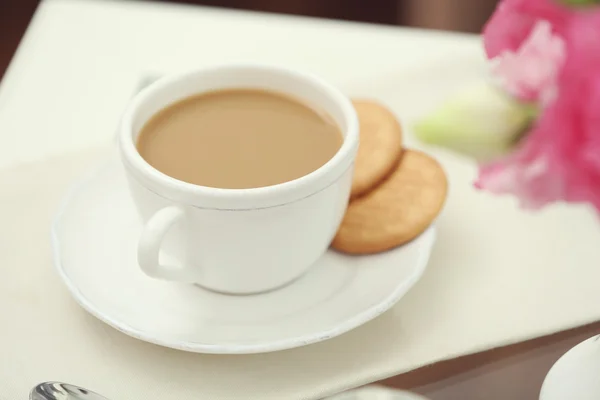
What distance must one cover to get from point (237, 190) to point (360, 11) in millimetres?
1428

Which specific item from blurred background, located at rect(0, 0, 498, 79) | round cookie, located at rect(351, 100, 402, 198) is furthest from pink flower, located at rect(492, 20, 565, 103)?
blurred background, located at rect(0, 0, 498, 79)

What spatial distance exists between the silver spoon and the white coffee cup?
10 cm

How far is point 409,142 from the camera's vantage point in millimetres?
794

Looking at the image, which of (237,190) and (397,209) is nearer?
(237,190)

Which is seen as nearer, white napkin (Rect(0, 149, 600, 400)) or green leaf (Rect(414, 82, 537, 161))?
green leaf (Rect(414, 82, 537, 161))

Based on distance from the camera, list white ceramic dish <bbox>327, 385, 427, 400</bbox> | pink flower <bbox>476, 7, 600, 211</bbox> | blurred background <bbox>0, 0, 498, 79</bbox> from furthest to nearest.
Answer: blurred background <bbox>0, 0, 498, 79</bbox>, white ceramic dish <bbox>327, 385, 427, 400</bbox>, pink flower <bbox>476, 7, 600, 211</bbox>

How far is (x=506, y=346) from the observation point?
58 cm

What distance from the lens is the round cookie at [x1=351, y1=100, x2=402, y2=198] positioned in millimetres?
665

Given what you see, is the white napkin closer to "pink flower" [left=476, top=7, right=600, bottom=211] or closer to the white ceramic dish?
the white ceramic dish

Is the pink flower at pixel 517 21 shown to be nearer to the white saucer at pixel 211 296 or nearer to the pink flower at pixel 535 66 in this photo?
the pink flower at pixel 535 66

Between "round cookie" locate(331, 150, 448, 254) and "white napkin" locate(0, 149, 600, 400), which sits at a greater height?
"round cookie" locate(331, 150, 448, 254)

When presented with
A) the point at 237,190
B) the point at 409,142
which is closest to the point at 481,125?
the point at 237,190

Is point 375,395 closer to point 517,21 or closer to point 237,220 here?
point 237,220

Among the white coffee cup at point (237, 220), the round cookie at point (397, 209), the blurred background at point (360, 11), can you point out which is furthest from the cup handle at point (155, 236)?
the blurred background at point (360, 11)
